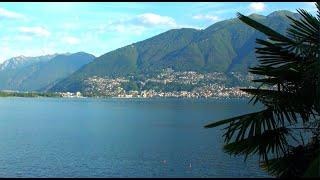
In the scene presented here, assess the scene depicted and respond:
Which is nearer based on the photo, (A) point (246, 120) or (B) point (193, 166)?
(A) point (246, 120)

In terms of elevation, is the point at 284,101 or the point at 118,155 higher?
the point at 284,101

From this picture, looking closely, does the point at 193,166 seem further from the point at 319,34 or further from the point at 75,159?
the point at 319,34

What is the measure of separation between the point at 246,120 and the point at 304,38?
37.8 inches

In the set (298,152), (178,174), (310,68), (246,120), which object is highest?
(310,68)

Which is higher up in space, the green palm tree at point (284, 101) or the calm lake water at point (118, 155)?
the green palm tree at point (284, 101)

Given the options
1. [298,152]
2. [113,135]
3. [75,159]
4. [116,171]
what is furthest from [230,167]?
[298,152]

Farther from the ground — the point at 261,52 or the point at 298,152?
the point at 261,52

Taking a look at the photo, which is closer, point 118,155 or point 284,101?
point 284,101

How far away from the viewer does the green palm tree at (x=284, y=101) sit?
4.60 m

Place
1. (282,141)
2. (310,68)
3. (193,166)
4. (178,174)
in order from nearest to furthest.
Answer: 1. (310,68)
2. (282,141)
3. (178,174)
4. (193,166)

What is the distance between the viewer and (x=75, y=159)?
66.4m

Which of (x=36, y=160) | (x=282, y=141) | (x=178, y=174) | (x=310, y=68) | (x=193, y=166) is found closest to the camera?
(x=310, y=68)

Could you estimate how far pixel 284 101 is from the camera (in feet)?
15.5

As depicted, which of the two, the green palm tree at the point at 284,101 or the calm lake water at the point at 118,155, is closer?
the green palm tree at the point at 284,101
